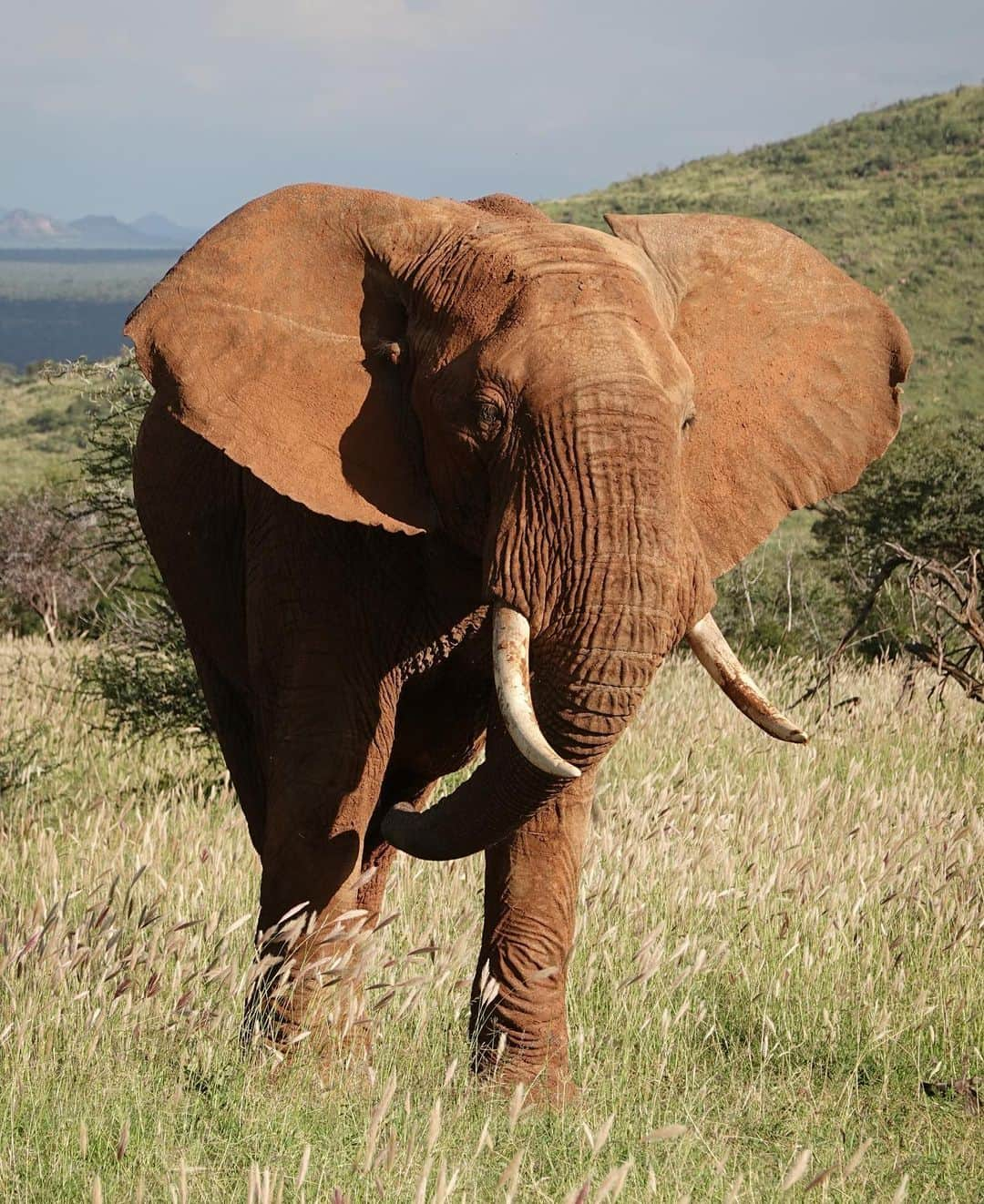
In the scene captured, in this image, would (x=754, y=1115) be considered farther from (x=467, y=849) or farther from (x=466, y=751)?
(x=466, y=751)

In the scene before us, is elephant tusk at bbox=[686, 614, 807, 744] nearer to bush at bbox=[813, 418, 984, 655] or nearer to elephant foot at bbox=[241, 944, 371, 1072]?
elephant foot at bbox=[241, 944, 371, 1072]

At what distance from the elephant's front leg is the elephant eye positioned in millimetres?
1040

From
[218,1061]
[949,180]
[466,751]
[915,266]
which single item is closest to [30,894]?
[466,751]

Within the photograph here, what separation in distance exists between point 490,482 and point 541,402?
0.27 m

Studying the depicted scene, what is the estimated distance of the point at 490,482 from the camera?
368 cm

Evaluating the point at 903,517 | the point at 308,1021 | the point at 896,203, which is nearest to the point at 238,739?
the point at 308,1021

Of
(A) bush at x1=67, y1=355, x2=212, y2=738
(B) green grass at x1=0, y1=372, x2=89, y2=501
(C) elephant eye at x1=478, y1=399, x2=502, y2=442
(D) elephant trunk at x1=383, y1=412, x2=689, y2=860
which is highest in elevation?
(C) elephant eye at x1=478, y1=399, x2=502, y2=442

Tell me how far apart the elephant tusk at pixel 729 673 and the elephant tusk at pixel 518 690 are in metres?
0.53

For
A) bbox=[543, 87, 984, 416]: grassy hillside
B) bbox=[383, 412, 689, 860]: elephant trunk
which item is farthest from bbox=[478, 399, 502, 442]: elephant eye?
bbox=[543, 87, 984, 416]: grassy hillside

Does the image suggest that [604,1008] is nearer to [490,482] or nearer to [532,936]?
[532,936]

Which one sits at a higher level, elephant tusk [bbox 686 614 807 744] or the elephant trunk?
the elephant trunk

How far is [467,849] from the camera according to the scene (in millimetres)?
3729

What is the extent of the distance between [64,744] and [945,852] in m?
5.30

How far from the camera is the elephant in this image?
3443 mm
